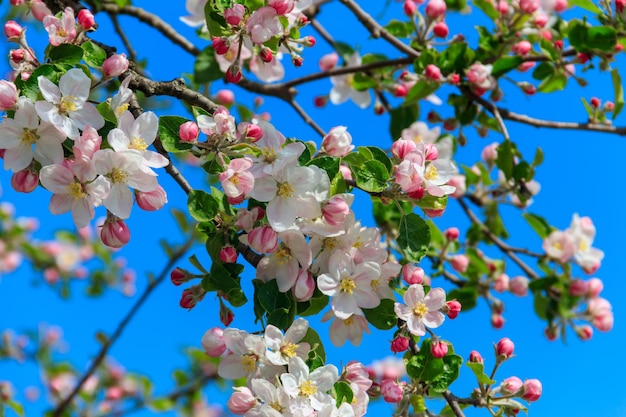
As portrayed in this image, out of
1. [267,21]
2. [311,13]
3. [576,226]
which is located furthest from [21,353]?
Result: [267,21]

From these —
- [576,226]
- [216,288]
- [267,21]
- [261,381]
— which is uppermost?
[576,226]

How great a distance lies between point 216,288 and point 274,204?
0.76 feet

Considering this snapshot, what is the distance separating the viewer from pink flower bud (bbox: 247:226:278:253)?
1.36m

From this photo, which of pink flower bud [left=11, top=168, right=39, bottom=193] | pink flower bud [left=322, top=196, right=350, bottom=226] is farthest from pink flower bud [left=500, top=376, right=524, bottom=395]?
pink flower bud [left=11, top=168, right=39, bottom=193]

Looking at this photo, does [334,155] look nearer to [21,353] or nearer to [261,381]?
[261,381]

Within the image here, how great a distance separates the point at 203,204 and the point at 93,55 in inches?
15.4

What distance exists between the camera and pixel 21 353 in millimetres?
4602

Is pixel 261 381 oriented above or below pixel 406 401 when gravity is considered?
below

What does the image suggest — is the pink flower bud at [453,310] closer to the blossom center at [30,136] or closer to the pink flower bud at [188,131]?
A: the pink flower bud at [188,131]

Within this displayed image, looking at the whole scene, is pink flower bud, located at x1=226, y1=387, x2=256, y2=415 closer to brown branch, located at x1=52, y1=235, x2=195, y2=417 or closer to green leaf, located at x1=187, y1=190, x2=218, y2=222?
green leaf, located at x1=187, y1=190, x2=218, y2=222

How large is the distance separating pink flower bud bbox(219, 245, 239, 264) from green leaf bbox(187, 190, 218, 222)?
0.23 feet

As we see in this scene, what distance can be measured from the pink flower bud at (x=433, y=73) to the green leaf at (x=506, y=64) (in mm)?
296

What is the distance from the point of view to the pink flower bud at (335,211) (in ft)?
4.39

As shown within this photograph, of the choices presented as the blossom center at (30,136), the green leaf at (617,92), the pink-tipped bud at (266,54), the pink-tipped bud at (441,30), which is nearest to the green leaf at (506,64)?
the pink-tipped bud at (441,30)
